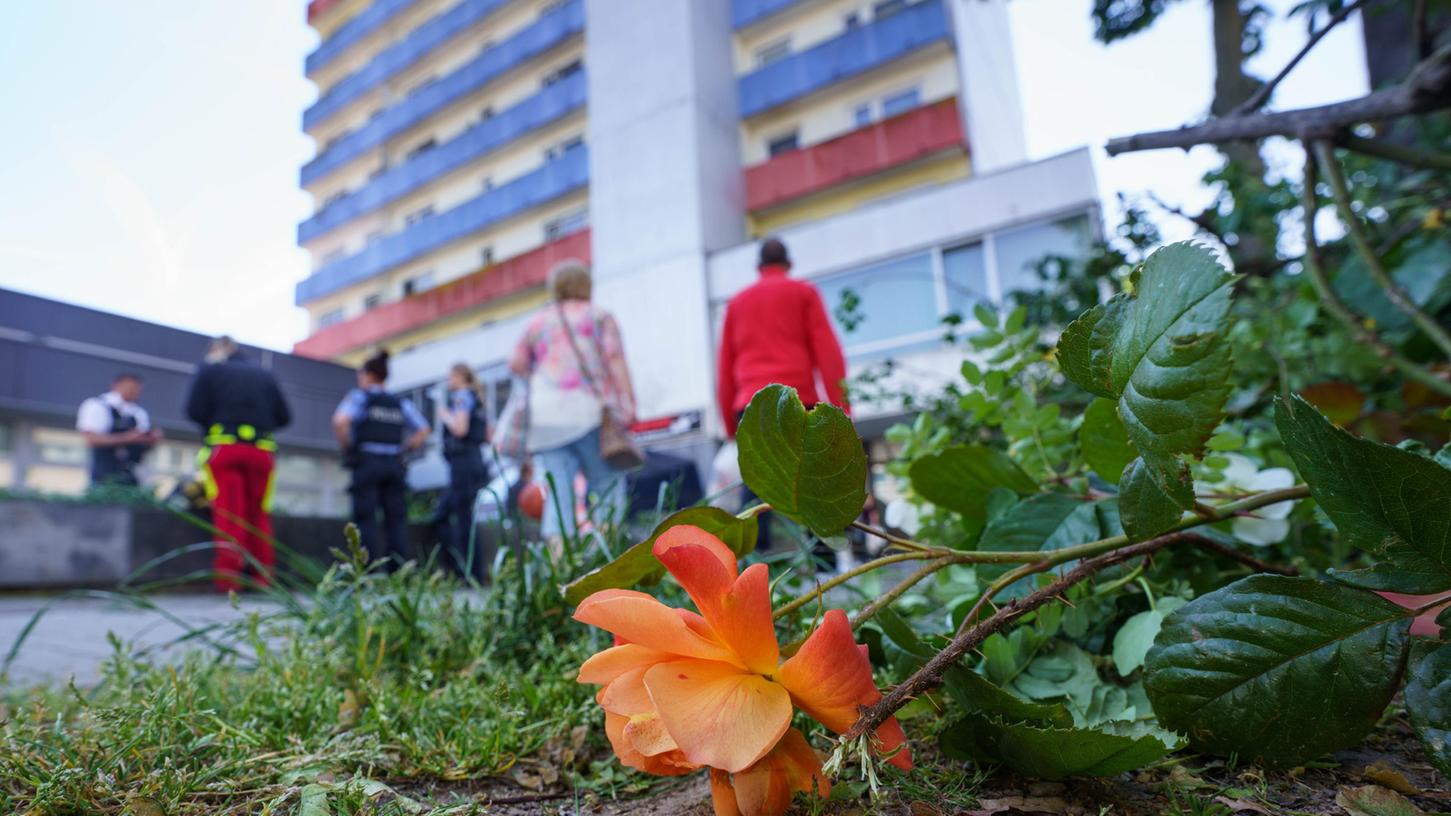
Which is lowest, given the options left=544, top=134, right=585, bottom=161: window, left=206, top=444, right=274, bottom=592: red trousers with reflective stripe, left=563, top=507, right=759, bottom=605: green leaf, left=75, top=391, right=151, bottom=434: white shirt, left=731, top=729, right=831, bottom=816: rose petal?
left=731, top=729, right=831, bottom=816: rose petal

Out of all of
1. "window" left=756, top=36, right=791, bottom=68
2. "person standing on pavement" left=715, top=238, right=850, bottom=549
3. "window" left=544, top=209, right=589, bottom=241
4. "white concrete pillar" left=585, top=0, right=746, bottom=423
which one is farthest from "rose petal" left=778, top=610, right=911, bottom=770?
"window" left=544, top=209, right=589, bottom=241

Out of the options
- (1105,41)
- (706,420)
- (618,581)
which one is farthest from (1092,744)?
(706,420)

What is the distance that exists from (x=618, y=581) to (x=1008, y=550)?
43 cm

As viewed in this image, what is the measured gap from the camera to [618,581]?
0.71 m

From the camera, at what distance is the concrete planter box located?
6148 millimetres

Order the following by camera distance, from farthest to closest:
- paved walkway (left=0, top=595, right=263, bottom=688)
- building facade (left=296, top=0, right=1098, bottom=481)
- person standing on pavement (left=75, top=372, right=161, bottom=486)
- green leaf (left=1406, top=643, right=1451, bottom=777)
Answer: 1. building facade (left=296, top=0, right=1098, bottom=481)
2. person standing on pavement (left=75, top=372, right=161, bottom=486)
3. paved walkway (left=0, top=595, right=263, bottom=688)
4. green leaf (left=1406, top=643, right=1451, bottom=777)

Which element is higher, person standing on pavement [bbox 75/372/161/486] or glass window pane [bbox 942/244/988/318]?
glass window pane [bbox 942/244/988/318]

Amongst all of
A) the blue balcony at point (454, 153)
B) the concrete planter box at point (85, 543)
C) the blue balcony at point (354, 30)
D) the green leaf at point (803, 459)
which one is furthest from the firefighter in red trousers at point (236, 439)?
the blue balcony at point (354, 30)

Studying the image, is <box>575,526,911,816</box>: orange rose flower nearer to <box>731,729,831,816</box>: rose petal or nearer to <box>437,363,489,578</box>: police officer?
<box>731,729,831,816</box>: rose petal

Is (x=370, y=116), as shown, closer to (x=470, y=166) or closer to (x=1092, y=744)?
(x=470, y=166)

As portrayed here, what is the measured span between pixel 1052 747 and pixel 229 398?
5.88m

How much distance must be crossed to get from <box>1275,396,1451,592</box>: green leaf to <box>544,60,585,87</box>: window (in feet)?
75.3

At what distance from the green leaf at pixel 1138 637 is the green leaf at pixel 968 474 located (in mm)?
185

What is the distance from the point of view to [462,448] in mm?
6328
